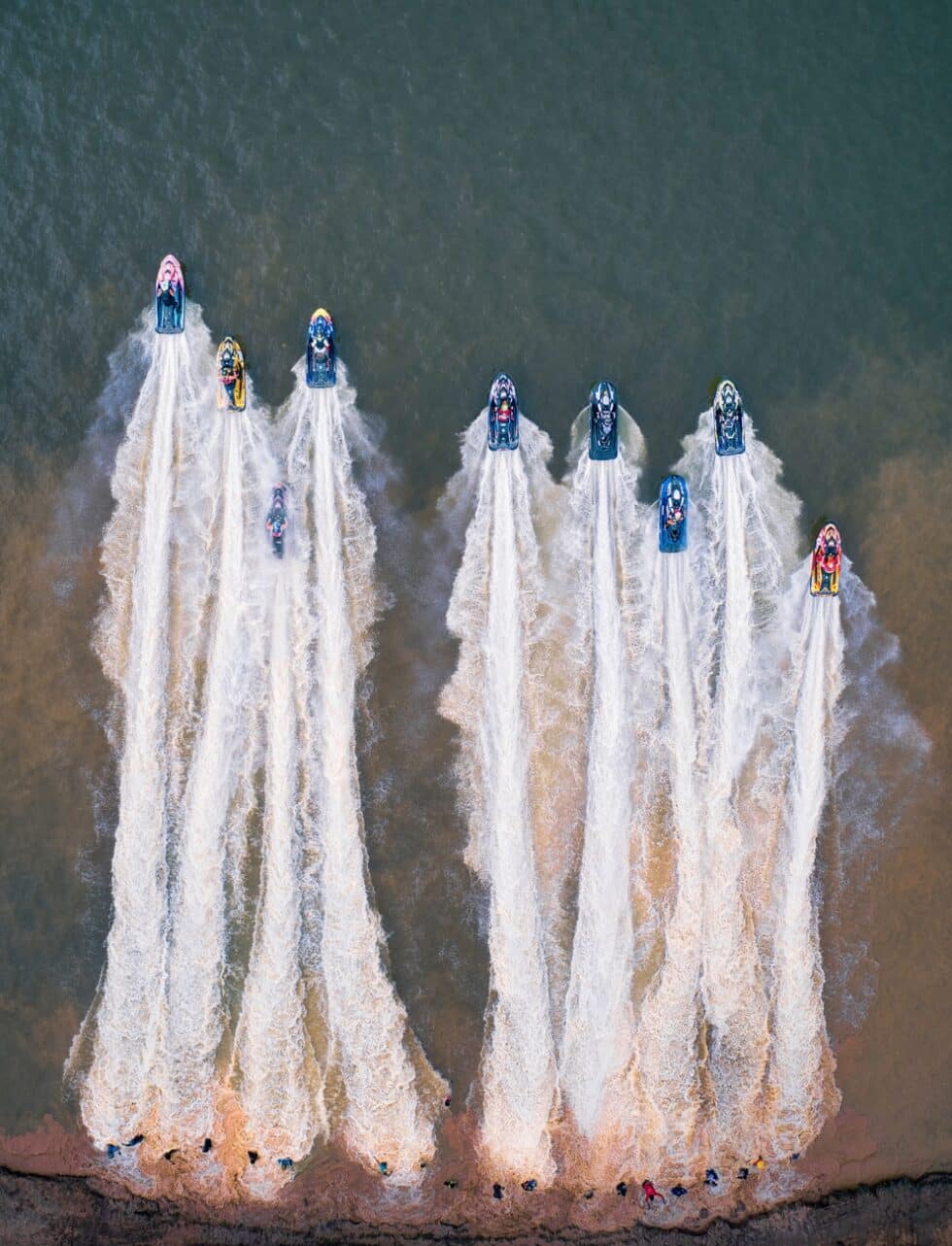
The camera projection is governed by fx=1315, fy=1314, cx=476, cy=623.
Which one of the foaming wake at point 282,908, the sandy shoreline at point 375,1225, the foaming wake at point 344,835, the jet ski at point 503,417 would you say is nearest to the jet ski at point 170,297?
the foaming wake at point 344,835

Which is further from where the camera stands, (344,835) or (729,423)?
(729,423)

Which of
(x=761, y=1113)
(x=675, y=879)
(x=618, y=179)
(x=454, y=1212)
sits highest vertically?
(x=618, y=179)

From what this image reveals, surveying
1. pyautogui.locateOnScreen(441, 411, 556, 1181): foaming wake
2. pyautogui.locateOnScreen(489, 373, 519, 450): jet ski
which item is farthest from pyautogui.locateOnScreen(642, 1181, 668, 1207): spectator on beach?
pyautogui.locateOnScreen(489, 373, 519, 450): jet ski

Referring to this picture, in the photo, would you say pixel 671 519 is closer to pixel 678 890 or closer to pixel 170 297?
pixel 678 890

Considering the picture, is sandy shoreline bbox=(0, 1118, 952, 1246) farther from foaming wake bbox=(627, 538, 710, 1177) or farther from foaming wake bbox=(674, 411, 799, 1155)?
foaming wake bbox=(627, 538, 710, 1177)

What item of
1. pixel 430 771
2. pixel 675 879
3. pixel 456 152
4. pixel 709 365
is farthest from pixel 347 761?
pixel 456 152

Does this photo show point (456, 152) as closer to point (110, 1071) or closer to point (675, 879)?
point (675, 879)

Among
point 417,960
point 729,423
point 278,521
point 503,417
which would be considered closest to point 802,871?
point 417,960
